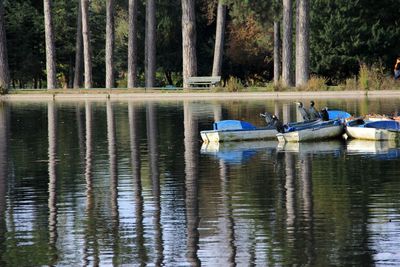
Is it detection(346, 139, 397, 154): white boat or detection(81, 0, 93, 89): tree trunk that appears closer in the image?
detection(346, 139, 397, 154): white boat

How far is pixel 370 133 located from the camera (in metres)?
33.3

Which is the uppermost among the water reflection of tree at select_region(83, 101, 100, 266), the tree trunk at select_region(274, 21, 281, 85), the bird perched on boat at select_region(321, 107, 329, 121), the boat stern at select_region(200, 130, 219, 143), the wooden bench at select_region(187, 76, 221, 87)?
the tree trunk at select_region(274, 21, 281, 85)

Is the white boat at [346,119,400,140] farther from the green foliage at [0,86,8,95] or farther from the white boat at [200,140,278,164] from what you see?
the green foliage at [0,86,8,95]

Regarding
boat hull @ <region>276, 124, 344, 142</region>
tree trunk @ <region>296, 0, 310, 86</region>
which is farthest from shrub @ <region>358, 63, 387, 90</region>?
boat hull @ <region>276, 124, 344, 142</region>

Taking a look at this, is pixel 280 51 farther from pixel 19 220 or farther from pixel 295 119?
pixel 19 220

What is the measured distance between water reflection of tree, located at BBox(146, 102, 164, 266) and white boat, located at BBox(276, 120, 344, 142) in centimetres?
379

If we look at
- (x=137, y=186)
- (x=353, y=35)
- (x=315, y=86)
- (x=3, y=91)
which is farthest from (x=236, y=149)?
(x=3, y=91)

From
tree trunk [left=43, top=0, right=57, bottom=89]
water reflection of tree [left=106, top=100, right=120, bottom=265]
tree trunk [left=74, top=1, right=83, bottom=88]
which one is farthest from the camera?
tree trunk [left=74, top=1, right=83, bottom=88]

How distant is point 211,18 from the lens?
74.0 meters

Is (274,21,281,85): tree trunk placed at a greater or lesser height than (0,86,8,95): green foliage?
greater

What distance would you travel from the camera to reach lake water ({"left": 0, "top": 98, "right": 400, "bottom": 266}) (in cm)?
1623

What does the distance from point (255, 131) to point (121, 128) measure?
768 centimetres

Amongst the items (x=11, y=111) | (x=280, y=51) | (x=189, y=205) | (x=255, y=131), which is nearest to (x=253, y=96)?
(x=11, y=111)

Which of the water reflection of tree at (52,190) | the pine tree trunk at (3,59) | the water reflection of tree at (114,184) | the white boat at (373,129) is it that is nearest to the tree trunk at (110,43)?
the pine tree trunk at (3,59)
